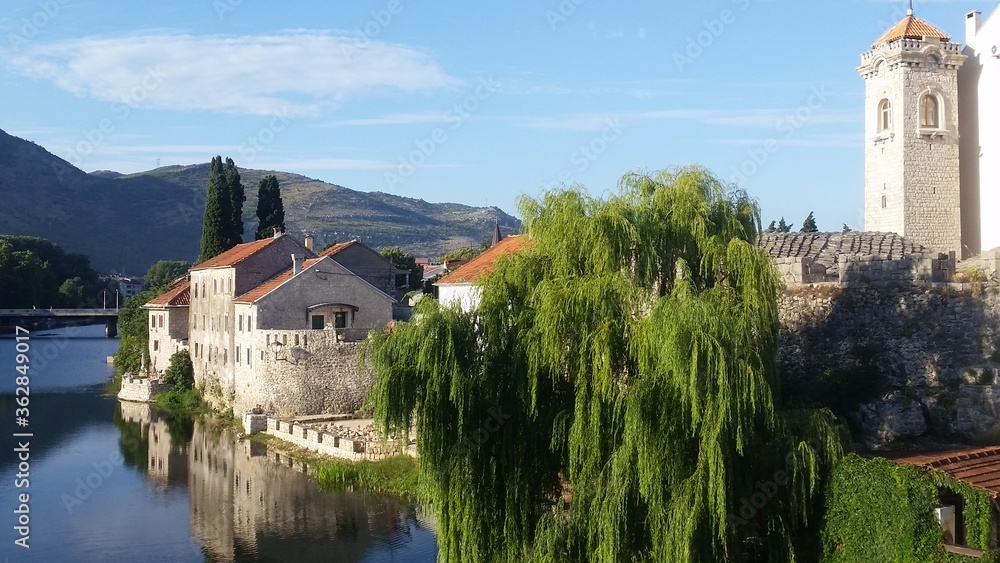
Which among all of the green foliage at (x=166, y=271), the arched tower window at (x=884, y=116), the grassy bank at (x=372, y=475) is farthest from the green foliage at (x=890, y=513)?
the green foliage at (x=166, y=271)

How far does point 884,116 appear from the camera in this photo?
88.8 ft

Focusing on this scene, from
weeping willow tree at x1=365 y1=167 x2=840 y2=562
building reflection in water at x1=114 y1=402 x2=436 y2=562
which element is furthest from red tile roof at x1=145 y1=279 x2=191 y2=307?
weeping willow tree at x1=365 y1=167 x2=840 y2=562

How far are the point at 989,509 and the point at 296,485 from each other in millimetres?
20345

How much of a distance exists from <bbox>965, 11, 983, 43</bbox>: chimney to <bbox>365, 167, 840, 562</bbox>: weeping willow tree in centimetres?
1428

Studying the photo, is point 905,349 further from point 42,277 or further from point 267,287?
point 42,277

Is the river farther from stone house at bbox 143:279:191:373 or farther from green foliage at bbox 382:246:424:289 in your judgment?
green foliage at bbox 382:246:424:289

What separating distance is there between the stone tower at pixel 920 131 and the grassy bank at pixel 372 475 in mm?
16585

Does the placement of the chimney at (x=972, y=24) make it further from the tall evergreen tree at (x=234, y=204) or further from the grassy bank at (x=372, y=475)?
the tall evergreen tree at (x=234, y=204)

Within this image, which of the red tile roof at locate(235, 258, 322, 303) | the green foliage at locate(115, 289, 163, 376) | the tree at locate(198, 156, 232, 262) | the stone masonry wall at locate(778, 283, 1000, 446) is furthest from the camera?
the tree at locate(198, 156, 232, 262)

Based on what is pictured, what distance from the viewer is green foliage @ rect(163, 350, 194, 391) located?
4756 centimetres

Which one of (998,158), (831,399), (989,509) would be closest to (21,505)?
(831,399)

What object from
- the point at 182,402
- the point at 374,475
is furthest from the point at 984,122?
the point at 182,402

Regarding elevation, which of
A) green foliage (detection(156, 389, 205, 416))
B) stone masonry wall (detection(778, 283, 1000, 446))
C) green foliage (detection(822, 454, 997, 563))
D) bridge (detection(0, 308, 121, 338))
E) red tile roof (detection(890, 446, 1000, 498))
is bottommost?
green foliage (detection(156, 389, 205, 416))

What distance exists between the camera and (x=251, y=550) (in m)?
22.1
